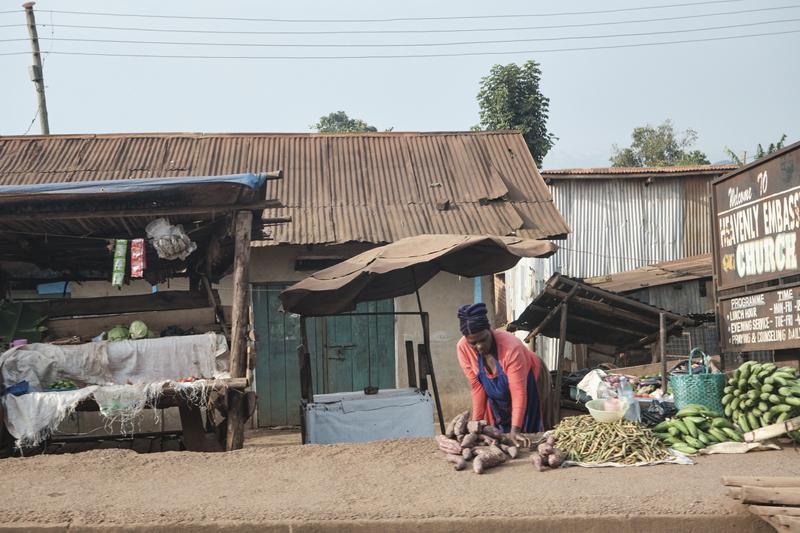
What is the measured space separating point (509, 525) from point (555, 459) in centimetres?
87

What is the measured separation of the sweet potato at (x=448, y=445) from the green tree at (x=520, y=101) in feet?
50.5

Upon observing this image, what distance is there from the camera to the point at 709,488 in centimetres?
504

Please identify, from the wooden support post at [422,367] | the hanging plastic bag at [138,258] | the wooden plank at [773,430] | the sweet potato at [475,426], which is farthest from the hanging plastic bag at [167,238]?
the wooden plank at [773,430]

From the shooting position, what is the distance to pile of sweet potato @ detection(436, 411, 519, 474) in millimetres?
5555

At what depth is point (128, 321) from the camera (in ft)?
28.2

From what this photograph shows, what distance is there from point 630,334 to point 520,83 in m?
12.0

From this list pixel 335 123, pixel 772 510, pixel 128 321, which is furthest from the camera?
pixel 335 123

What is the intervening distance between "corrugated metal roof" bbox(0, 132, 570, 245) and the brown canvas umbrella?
2883mm

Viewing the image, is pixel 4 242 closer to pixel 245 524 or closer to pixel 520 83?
pixel 245 524

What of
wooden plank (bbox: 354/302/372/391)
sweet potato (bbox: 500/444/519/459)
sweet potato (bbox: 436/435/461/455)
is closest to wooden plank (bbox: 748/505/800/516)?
sweet potato (bbox: 500/444/519/459)

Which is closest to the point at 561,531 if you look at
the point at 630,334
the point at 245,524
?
the point at 245,524

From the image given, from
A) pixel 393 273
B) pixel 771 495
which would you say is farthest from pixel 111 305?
pixel 771 495

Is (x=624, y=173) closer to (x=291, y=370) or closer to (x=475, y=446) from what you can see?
(x=291, y=370)

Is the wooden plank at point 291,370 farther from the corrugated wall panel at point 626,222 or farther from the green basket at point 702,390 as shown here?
the green basket at point 702,390
